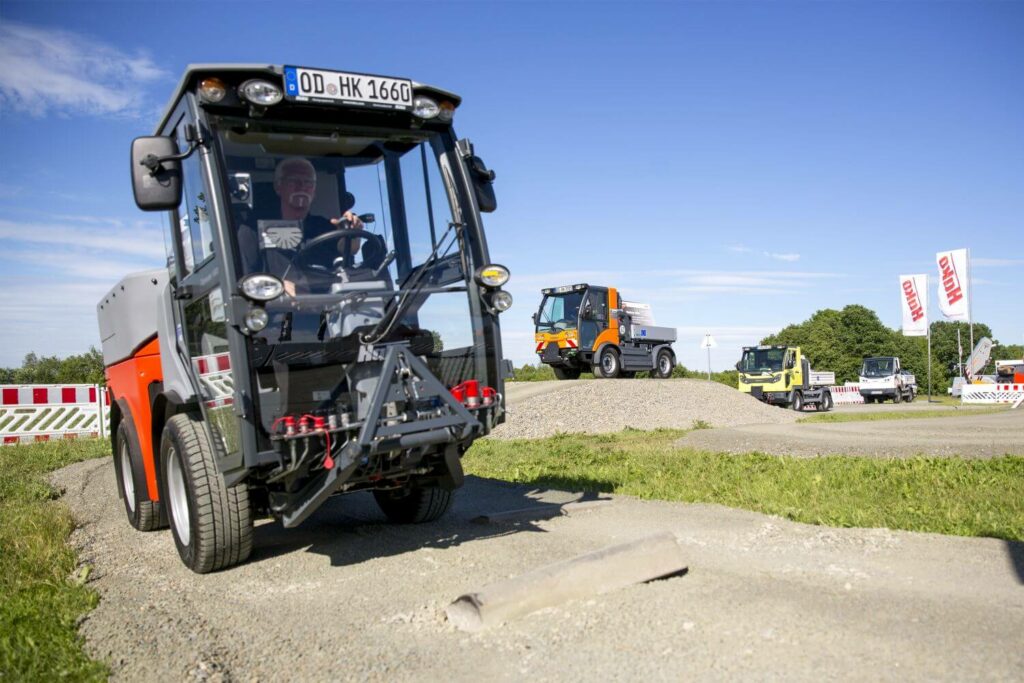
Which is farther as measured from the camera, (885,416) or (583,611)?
(885,416)

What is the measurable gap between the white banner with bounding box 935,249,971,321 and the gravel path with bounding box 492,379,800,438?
16.1 m

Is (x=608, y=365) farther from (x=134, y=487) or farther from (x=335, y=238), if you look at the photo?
(x=335, y=238)

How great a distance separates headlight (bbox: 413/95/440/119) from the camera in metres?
5.34

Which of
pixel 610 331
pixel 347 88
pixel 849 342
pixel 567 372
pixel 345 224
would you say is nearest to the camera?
pixel 347 88

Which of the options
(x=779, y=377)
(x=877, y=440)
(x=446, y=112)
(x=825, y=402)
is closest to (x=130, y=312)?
(x=446, y=112)

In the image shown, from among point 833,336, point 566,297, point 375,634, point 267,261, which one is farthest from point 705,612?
point 833,336

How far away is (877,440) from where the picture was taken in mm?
13664

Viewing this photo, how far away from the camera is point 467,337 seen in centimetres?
544

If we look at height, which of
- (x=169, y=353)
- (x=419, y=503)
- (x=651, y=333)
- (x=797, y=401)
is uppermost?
(x=651, y=333)

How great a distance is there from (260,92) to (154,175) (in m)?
0.77

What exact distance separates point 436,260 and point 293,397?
4.39 ft

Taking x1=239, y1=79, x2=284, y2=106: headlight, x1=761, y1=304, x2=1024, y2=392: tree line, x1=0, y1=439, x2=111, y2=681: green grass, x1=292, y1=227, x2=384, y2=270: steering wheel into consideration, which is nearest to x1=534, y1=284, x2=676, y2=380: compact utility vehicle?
x1=0, y1=439, x2=111, y2=681: green grass

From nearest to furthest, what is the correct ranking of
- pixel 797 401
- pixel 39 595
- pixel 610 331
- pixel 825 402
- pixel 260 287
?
pixel 260 287 < pixel 39 595 < pixel 610 331 < pixel 797 401 < pixel 825 402

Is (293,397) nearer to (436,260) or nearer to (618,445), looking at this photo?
(436,260)
